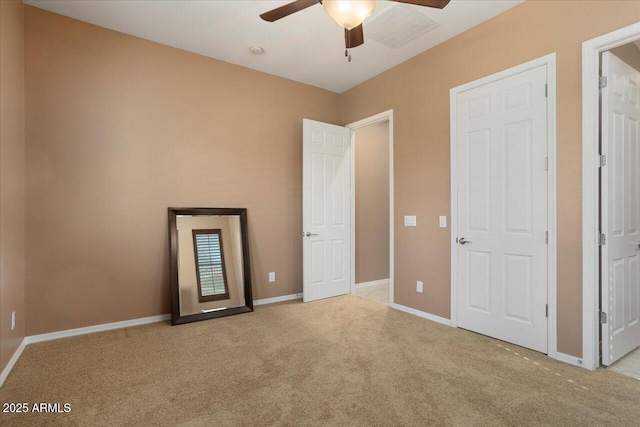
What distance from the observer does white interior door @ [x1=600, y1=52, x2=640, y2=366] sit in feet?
7.88

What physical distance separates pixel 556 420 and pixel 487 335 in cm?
126

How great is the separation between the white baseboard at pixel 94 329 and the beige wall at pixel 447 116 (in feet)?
9.15

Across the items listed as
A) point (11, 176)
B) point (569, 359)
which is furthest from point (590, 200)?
point (11, 176)

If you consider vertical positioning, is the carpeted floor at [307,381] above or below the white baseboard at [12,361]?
below

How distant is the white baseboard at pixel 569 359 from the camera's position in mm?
2429

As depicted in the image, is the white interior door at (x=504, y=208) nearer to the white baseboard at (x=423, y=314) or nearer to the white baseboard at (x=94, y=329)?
the white baseboard at (x=423, y=314)

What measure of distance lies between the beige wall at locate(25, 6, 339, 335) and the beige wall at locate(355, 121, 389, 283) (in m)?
1.43

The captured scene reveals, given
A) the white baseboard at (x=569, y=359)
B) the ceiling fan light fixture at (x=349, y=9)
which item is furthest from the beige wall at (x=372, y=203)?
the ceiling fan light fixture at (x=349, y=9)

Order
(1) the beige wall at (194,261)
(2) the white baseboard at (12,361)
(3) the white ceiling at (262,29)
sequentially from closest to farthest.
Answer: (2) the white baseboard at (12,361), (3) the white ceiling at (262,29), (1) the beige wall at (194,261)

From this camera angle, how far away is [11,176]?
2508 mm

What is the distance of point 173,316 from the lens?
337cm

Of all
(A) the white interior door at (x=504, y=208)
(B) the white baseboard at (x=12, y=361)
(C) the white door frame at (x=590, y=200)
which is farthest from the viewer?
(A) the white interior door at (x=504, y=208)

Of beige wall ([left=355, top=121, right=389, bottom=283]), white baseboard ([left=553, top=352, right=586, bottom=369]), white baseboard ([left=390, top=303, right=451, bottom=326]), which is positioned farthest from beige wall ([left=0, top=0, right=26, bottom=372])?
white baseboard ([left=553, top=352, right=586, bottom=369])

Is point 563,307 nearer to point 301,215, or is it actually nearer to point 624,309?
point 624,309
